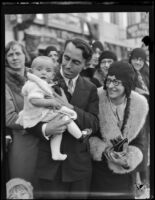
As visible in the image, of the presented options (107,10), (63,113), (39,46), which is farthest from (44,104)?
(107,10)

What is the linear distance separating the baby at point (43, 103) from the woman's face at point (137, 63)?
65 cm

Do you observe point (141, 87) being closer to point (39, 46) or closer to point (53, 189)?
point (39, 46)

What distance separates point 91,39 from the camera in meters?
3.28

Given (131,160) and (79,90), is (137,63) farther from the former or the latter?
(131,160)

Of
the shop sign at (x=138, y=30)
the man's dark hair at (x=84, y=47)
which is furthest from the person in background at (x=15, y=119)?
the shop sign at (x=138, y=30)

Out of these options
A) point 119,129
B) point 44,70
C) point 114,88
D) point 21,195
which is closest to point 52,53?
point 44,70

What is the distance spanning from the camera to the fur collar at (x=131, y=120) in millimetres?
3281

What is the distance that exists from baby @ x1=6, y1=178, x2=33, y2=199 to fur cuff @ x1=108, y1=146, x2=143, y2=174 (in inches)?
28.5

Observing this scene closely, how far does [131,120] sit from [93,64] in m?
0.57

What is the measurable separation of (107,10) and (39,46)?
64 centimetres

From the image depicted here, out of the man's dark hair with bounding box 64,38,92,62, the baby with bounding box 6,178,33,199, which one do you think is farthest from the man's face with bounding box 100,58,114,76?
the baby with bounding box 6,178,33,199

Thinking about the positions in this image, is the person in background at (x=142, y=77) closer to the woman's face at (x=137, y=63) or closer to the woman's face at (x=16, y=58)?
the woman's face at (x=137, y=63)

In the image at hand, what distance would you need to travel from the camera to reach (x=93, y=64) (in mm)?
3285

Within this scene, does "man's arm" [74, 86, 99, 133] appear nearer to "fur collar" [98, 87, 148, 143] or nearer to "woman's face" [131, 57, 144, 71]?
"fur collar" [98, 87, 148, 143]
